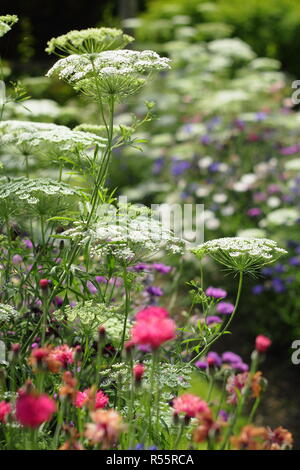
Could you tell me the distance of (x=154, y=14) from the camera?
33.6 feet

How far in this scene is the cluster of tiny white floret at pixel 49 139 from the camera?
7.06 ft

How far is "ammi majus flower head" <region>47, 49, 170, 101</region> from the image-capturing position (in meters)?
1.95

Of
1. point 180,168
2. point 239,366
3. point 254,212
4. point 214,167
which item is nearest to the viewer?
point 239,366

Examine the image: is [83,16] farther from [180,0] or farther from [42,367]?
[42,367]

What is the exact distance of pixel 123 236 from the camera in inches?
75.3

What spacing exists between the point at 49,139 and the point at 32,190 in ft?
0.69

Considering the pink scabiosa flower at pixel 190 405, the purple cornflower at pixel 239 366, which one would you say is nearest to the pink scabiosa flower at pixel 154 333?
the pink scabiosa flower at pixel 190 405

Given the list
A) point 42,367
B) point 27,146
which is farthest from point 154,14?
point 42,367

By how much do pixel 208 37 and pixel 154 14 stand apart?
1103 mm

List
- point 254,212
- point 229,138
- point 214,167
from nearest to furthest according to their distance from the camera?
point 254,212, point 214,167, point 229,138

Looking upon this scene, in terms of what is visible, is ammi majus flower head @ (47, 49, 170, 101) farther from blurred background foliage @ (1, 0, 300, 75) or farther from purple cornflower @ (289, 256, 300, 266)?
blurred background foliage @ (1, 0, 300, 75)

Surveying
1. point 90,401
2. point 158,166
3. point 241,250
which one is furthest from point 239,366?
point 158,166

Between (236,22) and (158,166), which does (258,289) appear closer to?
(158,166)

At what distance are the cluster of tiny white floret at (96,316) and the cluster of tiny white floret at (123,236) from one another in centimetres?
15
